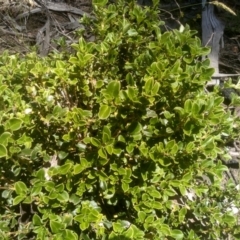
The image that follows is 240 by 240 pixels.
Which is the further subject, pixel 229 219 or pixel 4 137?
pixel 229 219

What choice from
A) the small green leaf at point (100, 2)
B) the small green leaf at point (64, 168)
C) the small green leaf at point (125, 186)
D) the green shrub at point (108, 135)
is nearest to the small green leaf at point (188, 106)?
the green shrub at point (108, 135)

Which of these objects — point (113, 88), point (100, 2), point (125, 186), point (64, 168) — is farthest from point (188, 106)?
point (100, 2)

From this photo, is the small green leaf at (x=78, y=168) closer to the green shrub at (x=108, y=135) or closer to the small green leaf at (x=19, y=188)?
the green shrub at (x=108, y=135)

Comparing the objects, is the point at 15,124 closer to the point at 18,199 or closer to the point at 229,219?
the point at 18,199

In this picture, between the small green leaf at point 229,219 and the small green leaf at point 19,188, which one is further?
the small green leaf at point 229,219

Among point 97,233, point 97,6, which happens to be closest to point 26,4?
point 97,6

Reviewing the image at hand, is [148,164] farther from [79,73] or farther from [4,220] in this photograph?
[4,220]

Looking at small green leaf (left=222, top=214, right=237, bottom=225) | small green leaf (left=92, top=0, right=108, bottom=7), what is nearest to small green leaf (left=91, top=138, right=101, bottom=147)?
small green leaf (left=92, top=0, right=108, bottom=7)

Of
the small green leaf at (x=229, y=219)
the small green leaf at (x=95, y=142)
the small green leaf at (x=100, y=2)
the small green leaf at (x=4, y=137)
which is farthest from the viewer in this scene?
the small green leaf at (x=229, y=219)
